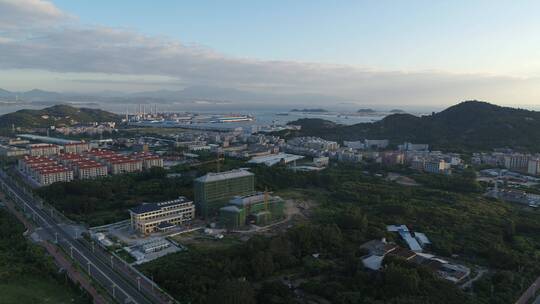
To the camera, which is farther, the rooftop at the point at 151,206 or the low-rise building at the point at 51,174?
the low-rise building at the point at 51,174

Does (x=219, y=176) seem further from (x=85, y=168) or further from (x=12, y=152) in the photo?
(x=12, y=152)

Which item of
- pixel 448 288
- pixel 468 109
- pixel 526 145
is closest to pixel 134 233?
pixel 448 288

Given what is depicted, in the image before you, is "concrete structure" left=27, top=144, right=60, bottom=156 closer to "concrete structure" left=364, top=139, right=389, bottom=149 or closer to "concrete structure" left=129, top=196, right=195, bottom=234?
"concrete structure" left=129, top=196, right=195, bottom=234

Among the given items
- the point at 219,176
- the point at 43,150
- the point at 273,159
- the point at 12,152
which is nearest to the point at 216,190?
the point at 219,176

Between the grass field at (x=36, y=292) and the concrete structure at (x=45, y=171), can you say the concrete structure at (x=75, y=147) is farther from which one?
the grass field at (x=36, y=292)

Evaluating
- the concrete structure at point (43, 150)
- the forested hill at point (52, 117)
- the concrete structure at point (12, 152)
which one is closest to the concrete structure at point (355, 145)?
the concrete structure at point (43, 150)

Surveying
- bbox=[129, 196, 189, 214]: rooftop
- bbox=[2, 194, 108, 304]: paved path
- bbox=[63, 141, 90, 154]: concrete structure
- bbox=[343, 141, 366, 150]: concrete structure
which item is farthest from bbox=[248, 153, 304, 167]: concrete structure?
bbox=[2, 194, 108, 304]: paved path
